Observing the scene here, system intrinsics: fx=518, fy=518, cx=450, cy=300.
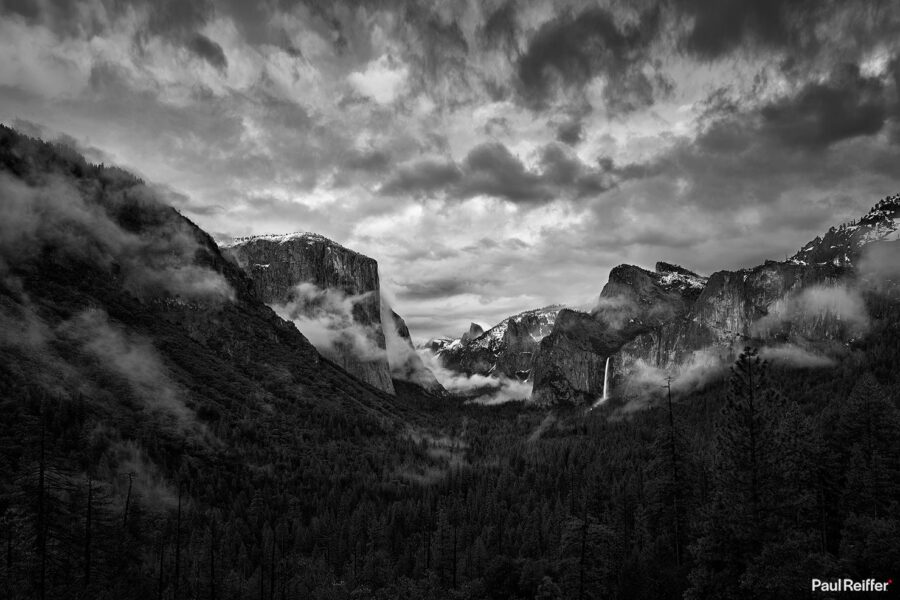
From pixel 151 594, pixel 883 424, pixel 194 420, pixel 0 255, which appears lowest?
pixel 151 594

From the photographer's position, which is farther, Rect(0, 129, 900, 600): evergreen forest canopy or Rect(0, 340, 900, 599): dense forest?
Rect(0, 129, 900, 600): evergreen forest canopy

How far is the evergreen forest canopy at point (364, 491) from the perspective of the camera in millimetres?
27531

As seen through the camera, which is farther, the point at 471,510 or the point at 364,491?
the point at 364,491

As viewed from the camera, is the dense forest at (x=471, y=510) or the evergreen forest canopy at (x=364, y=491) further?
the evergreen forest canopy at (x=364, y=491)

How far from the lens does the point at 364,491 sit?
148250mm

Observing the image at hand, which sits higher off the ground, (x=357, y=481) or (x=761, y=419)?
(x=761, y=419)

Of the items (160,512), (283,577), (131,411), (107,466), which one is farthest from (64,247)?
(283,577)

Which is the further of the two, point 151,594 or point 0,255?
point 0,255

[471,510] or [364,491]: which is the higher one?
[471,510]

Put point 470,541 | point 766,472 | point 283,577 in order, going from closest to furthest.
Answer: point 766,472 → point 283,577 → point 470,541

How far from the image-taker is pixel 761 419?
2684 cm

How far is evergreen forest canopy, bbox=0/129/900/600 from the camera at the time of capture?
2753cm

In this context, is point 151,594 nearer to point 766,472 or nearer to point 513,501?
point 766,472

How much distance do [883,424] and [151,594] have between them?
77.3m
